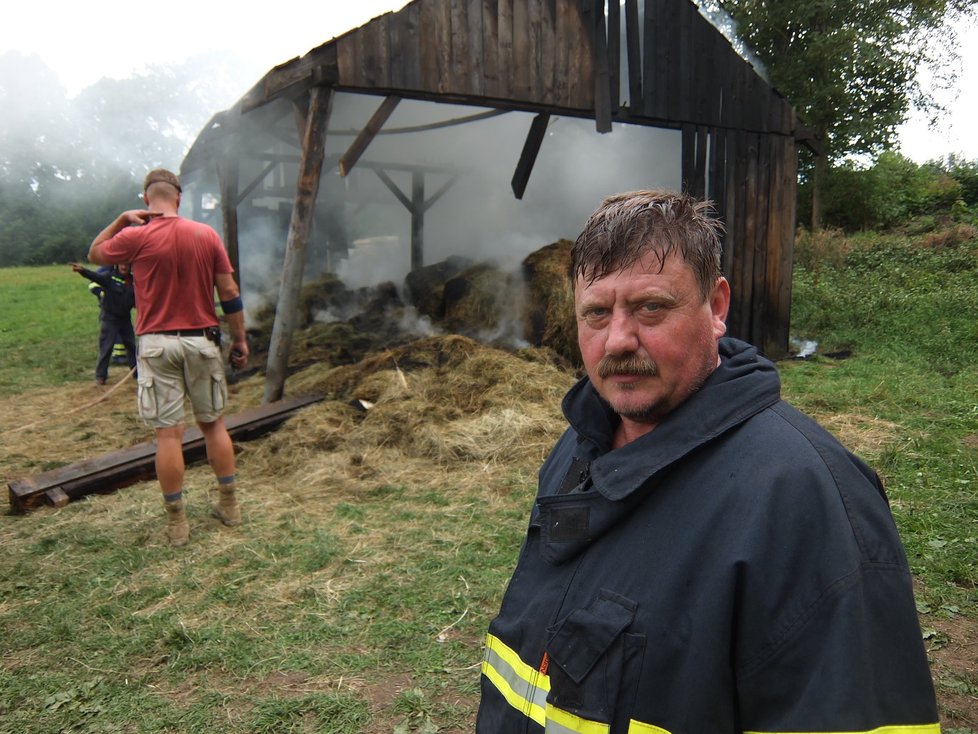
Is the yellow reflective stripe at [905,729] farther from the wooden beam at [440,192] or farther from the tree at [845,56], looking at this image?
the tree at [845,56]

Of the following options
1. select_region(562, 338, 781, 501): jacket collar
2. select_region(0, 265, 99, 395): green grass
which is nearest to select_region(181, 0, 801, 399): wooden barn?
select_region(0, 265, 99, 395): green grass

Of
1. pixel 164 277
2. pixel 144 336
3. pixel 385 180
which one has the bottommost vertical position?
pixel 144 336

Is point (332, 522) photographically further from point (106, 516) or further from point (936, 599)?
point (936, 599)

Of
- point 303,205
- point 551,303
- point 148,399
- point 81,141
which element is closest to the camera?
point 148,399

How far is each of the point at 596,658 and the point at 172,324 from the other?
3555 millimetres

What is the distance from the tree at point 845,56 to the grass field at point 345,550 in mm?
11060

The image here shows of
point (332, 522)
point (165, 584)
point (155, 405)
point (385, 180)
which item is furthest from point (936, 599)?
point (385, 180)

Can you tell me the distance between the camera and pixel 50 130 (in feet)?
57.9

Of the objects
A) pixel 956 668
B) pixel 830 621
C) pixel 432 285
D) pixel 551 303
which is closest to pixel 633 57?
pixel 551 303

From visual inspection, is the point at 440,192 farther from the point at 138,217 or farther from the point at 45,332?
the point at 138,217

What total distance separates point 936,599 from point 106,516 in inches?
184

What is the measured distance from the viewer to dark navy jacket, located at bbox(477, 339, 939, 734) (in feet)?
3.17

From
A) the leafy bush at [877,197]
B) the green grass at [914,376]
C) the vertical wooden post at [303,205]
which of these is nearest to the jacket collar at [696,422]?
the green grass at [914,376]

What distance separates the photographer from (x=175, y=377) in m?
4.04
